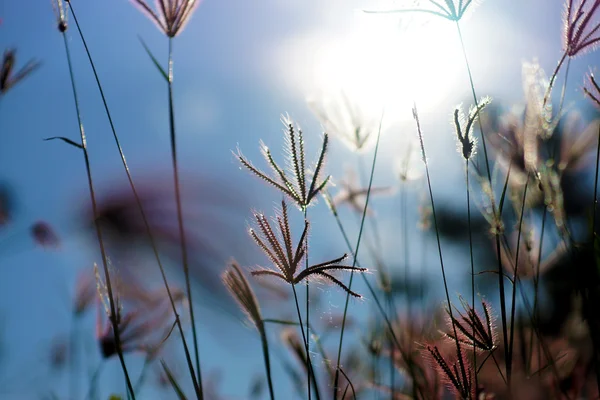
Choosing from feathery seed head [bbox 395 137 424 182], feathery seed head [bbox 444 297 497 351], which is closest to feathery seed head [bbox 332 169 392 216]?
feathery seed head [bbox 395 137 424 182]

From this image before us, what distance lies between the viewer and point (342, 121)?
78.0 inches

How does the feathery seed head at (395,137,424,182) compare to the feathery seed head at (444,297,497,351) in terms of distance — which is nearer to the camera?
the feathery seed head at (444,297,497,351)

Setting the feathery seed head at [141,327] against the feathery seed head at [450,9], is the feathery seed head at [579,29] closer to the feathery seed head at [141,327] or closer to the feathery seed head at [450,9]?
the feathery seed head at [450,9]

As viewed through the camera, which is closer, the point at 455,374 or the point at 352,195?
the point at 455,374

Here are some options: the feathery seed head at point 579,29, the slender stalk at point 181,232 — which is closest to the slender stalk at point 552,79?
the feathery seed head at point 579,29

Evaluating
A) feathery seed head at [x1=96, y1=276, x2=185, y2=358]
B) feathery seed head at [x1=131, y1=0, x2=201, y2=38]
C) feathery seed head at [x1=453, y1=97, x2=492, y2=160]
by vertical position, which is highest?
feathery seed head at [x1=131, y1=0, x2=201, y2=38]

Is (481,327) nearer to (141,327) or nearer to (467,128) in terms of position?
(467,128)

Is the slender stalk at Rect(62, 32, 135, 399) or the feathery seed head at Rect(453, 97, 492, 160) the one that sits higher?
the feathery seed head at Rect(453, 97, 492, 160)

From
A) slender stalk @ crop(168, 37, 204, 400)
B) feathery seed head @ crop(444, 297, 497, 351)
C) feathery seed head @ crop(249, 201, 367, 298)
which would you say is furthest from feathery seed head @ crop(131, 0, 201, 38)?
feathery seed head @ crop(444, 297, 497, 351)

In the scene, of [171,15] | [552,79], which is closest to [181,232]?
[171,15]

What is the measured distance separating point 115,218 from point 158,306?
1252mm

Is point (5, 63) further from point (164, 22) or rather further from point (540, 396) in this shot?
point (540, 396)

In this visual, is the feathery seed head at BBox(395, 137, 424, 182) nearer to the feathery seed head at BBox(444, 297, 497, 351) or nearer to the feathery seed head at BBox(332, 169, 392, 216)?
the feathery seed head at BBox(332, 169, 392, 216)

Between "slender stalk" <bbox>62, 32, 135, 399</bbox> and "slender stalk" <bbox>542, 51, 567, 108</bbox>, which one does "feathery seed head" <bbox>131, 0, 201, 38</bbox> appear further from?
"slender stalk" <bbox>542, 51, 567, 108</bbox>
